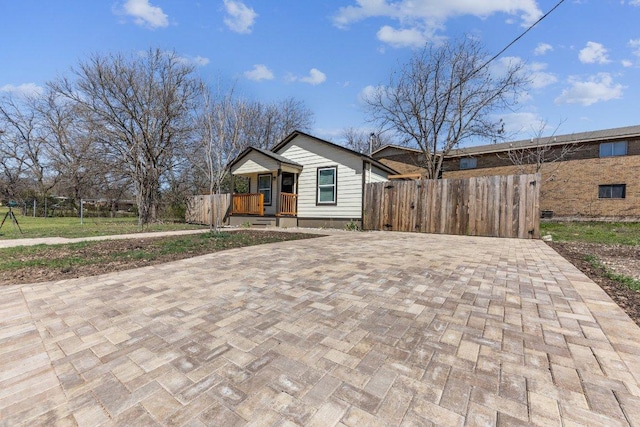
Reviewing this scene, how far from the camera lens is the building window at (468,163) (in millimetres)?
20328

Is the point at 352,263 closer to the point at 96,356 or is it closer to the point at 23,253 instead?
the point at 96,356

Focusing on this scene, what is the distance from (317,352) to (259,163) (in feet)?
39.6

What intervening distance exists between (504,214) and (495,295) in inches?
263

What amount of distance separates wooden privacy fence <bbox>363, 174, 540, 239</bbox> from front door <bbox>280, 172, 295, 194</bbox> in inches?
159

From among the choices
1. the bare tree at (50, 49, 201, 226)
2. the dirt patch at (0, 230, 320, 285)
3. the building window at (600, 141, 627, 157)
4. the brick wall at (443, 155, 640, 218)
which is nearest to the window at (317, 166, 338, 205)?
the dirt patch at (0, 230, 320, 285)

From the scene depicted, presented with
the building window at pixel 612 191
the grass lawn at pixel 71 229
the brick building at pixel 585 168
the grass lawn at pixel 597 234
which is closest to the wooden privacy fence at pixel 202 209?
the grass lawn at pixel 71 229

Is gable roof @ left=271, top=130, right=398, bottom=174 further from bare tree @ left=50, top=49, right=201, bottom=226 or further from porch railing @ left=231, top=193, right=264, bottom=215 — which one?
bare tree @ left=50, top=49, right=201, bottom=226

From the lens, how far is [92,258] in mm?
4816

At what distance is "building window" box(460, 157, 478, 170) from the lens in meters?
20.3

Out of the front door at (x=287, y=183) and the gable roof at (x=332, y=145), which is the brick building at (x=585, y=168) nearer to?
the gable roof at (x=332, y=145)

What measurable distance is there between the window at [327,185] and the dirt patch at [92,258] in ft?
19.5

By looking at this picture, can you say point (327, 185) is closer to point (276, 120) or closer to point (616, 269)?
point (616, 269)

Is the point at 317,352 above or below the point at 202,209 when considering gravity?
below

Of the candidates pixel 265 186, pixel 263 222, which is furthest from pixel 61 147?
pixel 263 222
